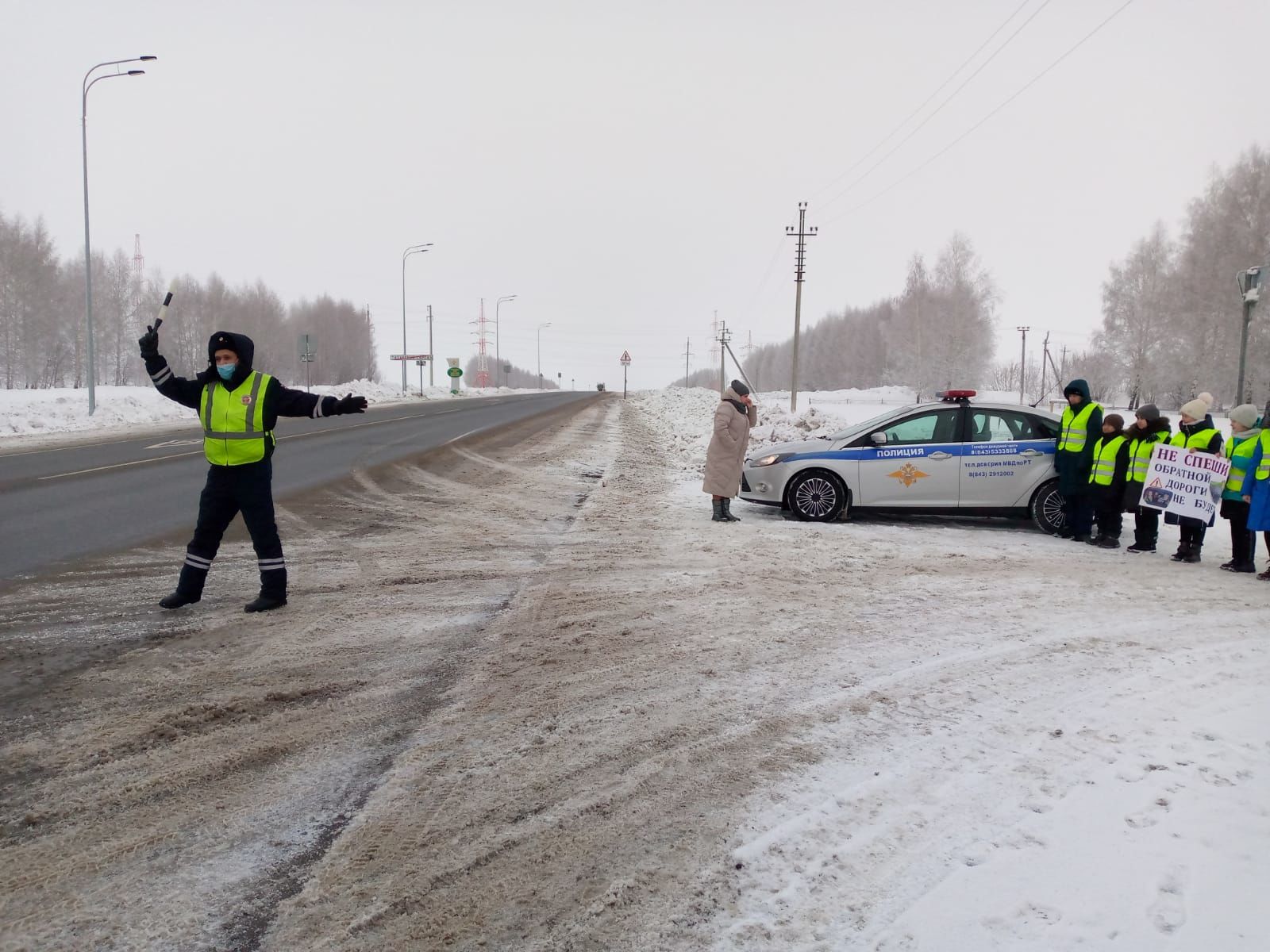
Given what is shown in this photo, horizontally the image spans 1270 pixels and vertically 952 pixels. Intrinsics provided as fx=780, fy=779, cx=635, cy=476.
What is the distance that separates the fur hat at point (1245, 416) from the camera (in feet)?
24.8

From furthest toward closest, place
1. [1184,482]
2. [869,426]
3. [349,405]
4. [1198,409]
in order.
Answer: [869,426]
[1198,409]
[1184,482]
[349,405]

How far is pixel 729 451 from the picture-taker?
30.3 ft

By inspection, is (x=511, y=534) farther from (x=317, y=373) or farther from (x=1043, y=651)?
(x=317, y=373)

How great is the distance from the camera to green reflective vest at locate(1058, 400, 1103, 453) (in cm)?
864

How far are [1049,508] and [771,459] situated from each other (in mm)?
3275

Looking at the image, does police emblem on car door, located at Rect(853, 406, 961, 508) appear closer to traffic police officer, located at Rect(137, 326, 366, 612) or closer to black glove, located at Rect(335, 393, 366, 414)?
black glove, located at Rect(335, 393, 366, 414)

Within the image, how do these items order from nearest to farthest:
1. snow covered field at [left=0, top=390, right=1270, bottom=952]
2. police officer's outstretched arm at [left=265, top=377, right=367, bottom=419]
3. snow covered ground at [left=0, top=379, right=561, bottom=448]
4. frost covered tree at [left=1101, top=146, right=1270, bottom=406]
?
snow covered field at [left=0, top=390, right=1270, bottom=952] < police officer's outstretched arm at [left=265, top=377, right=367, bottom=419] < snow covered ground at [left=0, top=379, right=561, bottom=448] < frost covered tree at [left=1101, top=146, right=1270, bottom=406]

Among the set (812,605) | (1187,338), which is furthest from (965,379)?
(812,605)

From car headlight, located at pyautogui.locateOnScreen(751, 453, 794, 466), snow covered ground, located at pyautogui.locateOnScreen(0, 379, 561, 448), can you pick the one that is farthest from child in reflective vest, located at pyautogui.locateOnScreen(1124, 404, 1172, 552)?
snow covered ground, located at pyautogui.locateOnScreen(0, 379, 561, 448)

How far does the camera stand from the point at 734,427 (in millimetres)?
9258

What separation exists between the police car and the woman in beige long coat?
2.08ft

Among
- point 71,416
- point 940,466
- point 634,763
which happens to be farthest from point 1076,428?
point 71,416

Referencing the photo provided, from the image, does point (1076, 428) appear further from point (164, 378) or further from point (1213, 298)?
point (1213, 298)

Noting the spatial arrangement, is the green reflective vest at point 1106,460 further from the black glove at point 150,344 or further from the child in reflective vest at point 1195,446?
the black glove at point 150,344
